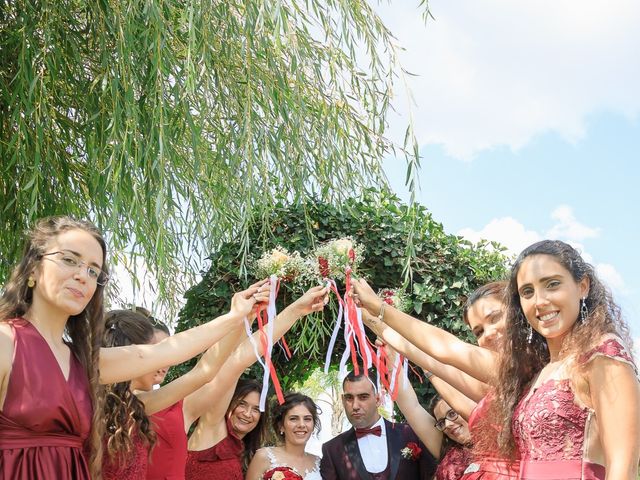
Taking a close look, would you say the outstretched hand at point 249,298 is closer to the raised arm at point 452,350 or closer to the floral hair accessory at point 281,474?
the raised arm at point 452,350

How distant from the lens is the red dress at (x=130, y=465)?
9.71 ft

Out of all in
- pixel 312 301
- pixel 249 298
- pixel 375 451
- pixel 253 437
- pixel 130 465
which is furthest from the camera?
pixel 253 437

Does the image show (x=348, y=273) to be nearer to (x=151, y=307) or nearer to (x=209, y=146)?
(x=209, y=146)

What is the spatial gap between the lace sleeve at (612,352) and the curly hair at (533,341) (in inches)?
0.9

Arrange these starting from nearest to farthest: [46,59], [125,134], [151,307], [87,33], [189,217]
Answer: [125,134]
[46,59]
[87,33]
[189,217]
[151,307]

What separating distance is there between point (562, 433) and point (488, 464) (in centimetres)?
65

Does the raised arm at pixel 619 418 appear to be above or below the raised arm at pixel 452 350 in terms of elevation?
below

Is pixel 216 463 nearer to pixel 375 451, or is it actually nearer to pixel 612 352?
pixel 375 451

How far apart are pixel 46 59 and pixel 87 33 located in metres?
0.33

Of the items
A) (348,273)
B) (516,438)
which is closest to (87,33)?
(348,273)

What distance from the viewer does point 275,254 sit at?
3602mm

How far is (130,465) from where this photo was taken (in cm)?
300

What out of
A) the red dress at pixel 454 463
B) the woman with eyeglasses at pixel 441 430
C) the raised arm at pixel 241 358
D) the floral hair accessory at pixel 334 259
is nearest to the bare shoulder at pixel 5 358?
the raised arm at pixel 241 358

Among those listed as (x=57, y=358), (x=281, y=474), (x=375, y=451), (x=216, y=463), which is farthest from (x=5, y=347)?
(x=375, y=451)
